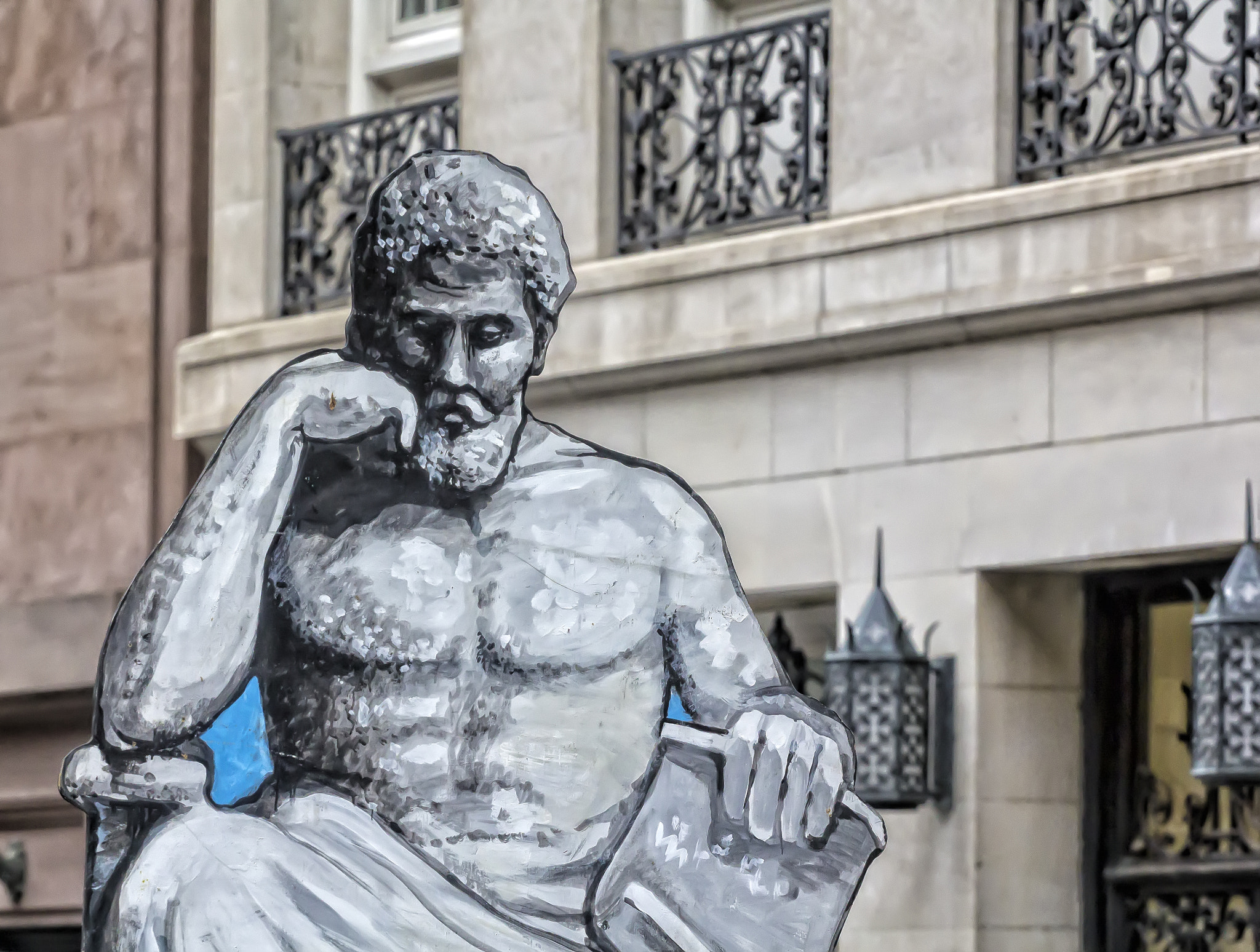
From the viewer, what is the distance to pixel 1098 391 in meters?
10.2

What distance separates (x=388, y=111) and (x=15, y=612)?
11.6ft

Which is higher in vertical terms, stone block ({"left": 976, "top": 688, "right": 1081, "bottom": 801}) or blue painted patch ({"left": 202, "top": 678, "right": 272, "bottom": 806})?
blue painted patch ({"left": 202, "top": 678, "right": 272, "bottom": 806})

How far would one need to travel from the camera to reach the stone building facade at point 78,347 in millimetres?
14383

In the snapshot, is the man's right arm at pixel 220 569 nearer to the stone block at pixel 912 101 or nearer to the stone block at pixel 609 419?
the stone block at pixel 912 101

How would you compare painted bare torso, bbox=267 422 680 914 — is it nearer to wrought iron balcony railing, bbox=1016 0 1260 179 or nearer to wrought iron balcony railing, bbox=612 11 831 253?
wrought iron balcony railing, bbox=1016 0 1260 179

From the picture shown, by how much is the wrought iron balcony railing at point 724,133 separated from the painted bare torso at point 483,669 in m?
7.77

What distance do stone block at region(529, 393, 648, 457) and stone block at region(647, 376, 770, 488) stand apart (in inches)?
2.0

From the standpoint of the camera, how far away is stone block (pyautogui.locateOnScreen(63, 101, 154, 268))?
14.5 metres

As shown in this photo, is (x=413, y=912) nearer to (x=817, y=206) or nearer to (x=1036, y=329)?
(x=1036, y=329)

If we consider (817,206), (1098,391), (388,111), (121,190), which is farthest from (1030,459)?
(121,190)

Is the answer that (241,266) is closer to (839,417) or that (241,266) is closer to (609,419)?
(609,419)

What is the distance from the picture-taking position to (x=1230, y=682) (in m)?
9.30

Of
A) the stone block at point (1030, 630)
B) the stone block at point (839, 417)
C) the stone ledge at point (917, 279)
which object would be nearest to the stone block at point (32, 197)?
the stone ledge at point (917, 279)

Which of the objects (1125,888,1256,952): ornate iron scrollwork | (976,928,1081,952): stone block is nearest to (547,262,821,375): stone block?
(976,928,1081,952): stone block
